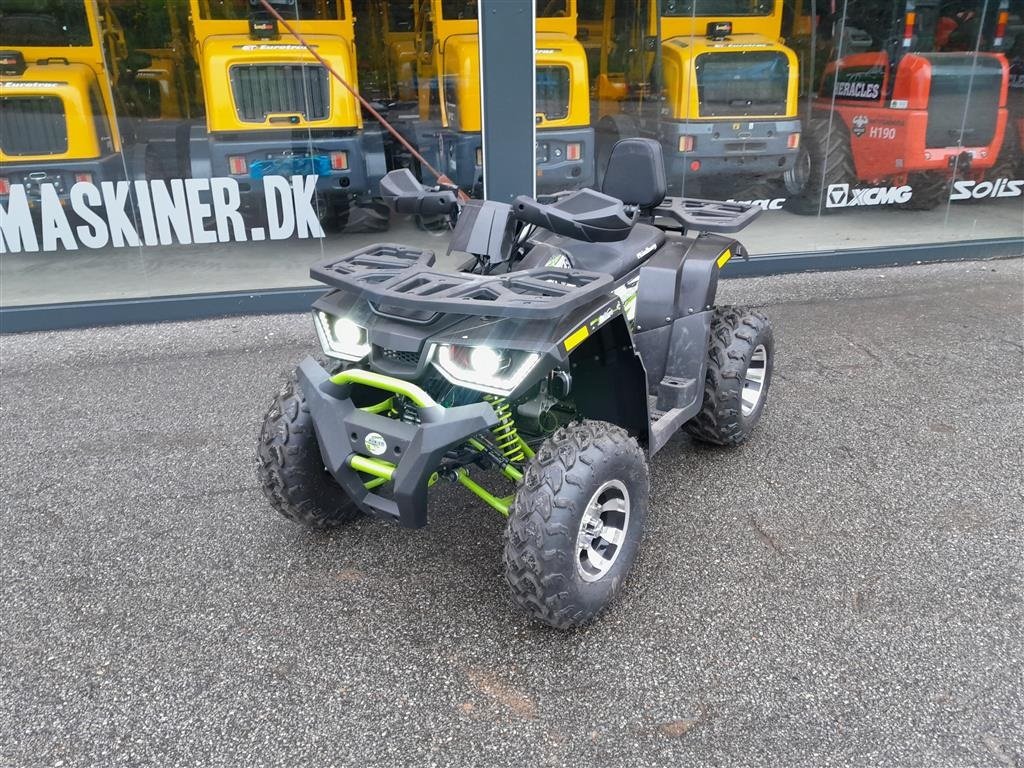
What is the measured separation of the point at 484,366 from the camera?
2.40m

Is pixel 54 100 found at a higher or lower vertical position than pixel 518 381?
higher

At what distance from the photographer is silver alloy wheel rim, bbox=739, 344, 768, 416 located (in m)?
3.90

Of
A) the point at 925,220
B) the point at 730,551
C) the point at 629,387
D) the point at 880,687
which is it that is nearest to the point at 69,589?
the point at 629,387

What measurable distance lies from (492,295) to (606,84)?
502 cm

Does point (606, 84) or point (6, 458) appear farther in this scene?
point (606, 84)

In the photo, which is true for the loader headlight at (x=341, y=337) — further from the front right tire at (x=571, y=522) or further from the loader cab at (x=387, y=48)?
the loader cab at (x=387, y=48)

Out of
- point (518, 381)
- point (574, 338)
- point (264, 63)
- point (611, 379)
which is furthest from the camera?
point (264, 63)

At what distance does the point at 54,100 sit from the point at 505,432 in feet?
16.1

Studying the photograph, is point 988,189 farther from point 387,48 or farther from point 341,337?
point 341,337

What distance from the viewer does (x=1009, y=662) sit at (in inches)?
97.0

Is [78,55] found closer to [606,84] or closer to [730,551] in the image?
[606,84]

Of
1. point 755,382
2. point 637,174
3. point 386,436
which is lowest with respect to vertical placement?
point 755,382

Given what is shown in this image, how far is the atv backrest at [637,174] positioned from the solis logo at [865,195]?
4546mm

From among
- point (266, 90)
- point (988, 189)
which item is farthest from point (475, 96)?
point (988, 189)
